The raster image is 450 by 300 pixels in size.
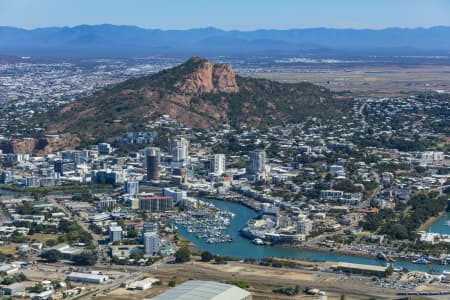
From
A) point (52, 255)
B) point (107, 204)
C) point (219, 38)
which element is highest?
point (52, 255)

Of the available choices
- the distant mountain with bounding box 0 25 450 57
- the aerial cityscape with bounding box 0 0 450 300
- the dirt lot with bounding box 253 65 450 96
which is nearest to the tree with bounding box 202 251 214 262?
the aerial cityscape with bounding box 0 0 450 300

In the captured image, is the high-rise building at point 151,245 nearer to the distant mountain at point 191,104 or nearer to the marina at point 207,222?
the marina at point 207,222

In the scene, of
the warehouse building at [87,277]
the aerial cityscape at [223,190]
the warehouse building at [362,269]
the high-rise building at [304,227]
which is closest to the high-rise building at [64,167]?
the aerial cityscape at [223,190]

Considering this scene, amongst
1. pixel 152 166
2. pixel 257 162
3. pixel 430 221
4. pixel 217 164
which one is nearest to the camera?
pixel 430 221

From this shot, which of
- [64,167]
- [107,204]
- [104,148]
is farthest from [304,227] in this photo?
[104,148]

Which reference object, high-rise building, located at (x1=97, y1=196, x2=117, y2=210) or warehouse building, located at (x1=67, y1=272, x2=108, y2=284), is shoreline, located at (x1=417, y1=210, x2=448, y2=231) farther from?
warehouse building, located at (x1=67, y1=272, x2=108, y2=284)

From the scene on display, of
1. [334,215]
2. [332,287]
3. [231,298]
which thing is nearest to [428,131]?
[334,215]

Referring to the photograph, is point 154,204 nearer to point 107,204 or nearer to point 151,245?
point 107,204
